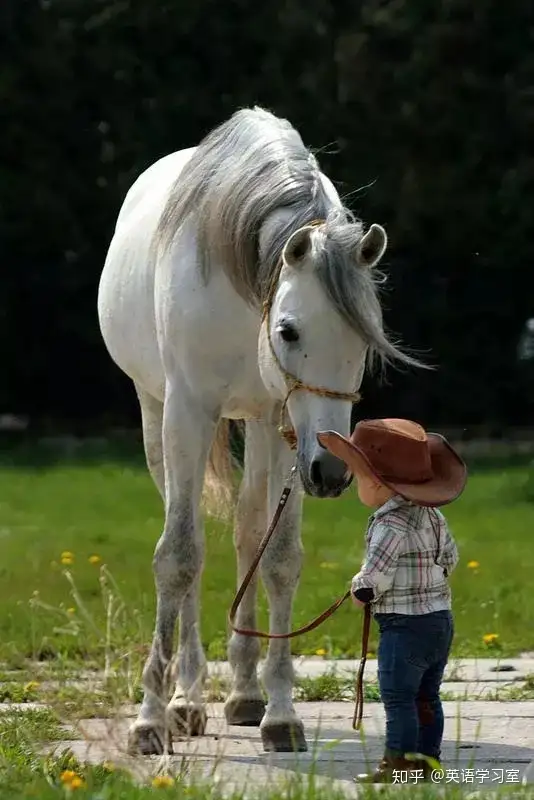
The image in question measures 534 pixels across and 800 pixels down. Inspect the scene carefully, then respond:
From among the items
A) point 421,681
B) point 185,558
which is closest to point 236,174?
point 185,558

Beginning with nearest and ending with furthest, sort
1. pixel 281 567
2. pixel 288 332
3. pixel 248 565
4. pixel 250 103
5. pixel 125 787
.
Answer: pixel 125 787
pixel 288 332
pixel 281 567
pixel 248 565
pixel 250 103

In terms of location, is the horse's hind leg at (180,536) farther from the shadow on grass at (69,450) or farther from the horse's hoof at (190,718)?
the shadow on grass at (69,450)

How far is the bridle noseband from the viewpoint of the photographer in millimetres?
4480

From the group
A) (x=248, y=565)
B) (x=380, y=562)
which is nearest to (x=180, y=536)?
(x=248, y=565)

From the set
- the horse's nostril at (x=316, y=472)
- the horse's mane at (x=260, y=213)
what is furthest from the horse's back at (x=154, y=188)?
the horse's nostril at (x=316, y=472)

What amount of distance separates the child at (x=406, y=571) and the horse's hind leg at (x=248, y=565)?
1.23 metres

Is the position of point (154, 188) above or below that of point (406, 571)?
above

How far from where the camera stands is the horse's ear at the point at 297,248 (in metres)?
4.56

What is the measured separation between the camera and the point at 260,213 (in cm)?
491

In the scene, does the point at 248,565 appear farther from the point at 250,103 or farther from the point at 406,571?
the point at 250,103

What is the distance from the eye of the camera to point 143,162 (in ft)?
62.1

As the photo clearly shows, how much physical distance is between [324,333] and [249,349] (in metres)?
0.61

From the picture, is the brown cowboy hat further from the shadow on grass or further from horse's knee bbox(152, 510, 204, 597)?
the shadow on grass

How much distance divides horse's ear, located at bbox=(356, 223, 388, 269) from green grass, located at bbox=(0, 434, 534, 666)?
125cm
